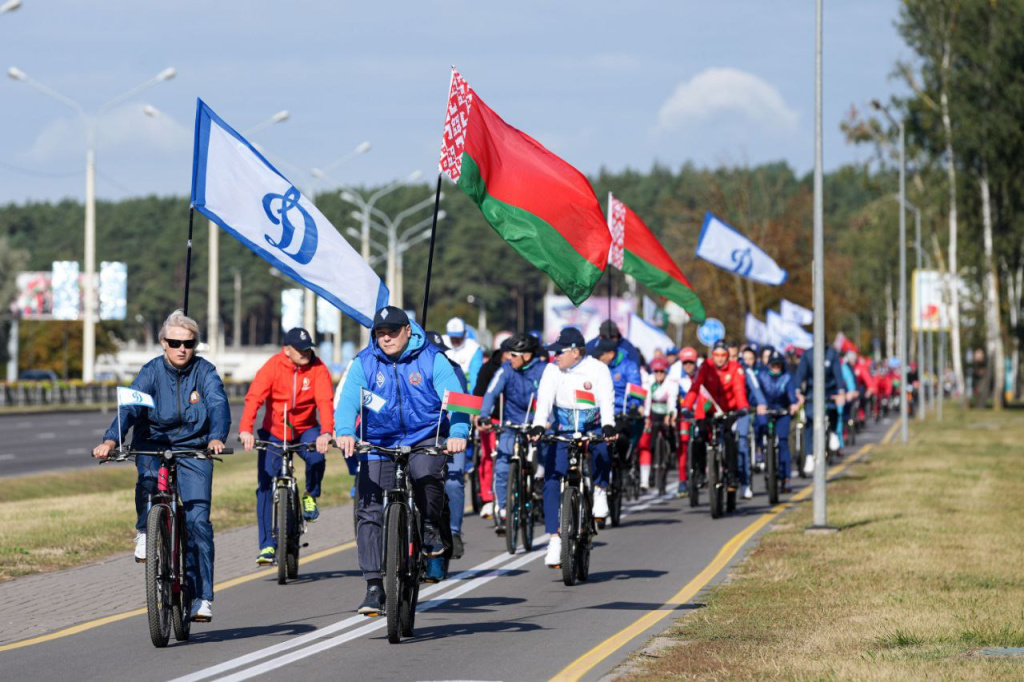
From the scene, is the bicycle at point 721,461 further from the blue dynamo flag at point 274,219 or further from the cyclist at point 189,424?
the cyclist at point 189,424

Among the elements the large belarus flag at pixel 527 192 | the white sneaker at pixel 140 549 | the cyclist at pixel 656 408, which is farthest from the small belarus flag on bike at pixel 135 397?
the cyclist at pixel 656 408

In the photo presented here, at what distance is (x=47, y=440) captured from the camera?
1454 inches

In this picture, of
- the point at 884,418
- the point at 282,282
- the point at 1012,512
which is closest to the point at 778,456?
the point at 1012,512

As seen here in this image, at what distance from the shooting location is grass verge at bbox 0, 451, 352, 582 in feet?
48.2

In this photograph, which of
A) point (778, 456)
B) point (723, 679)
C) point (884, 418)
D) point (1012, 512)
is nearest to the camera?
point (723, 679)

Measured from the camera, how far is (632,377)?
713 inches

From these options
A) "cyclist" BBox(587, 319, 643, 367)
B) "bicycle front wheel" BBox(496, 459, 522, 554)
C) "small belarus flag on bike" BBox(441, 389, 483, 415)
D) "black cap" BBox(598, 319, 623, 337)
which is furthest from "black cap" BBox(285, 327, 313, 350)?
"black cap" BBox(598, 319, 623, 337)

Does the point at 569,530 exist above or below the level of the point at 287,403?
below

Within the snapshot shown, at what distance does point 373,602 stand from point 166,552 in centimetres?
121

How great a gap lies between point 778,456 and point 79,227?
172 metres

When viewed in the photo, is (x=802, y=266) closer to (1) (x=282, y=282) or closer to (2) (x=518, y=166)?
(2) (x=518, y=166)

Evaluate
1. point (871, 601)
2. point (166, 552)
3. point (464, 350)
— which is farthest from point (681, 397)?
point (166, 552)

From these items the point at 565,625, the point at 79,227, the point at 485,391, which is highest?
the point at 79,227

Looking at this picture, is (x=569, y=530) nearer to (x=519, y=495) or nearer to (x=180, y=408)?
(x=519, y=495)
